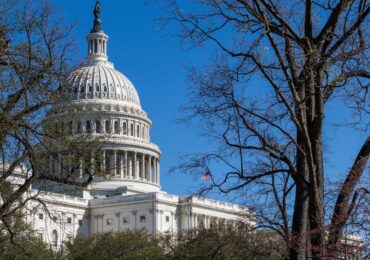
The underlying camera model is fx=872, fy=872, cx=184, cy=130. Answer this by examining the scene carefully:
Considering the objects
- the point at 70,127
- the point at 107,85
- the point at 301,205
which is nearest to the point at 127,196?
the point at 107,85

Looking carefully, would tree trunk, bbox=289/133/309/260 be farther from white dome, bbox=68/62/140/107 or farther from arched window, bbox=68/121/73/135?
white dome, bbox=68/62/140/107

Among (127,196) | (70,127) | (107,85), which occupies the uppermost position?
(107,85)

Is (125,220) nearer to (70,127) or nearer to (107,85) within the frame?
(107,85)

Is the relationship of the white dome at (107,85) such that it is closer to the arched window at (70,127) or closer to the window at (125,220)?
the window at (125,220)

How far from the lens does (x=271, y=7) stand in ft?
65.4

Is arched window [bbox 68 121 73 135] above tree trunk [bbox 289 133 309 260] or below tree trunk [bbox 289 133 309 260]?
above

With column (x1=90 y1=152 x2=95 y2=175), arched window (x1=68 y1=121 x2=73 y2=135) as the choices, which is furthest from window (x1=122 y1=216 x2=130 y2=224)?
A: column (x1=90 y1=152 x2=95 y2=175)

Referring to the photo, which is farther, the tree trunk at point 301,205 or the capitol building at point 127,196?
the capitol building at point 127,196

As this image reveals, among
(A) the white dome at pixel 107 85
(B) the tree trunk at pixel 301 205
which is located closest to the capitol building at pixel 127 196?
(A) the white dome at pixel 107 85

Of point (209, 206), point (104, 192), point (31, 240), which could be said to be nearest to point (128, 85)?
point (104, 192)

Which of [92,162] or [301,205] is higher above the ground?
[92,162]

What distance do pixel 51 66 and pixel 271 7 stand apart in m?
8.64

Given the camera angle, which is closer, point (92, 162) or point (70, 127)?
point (92, 162)

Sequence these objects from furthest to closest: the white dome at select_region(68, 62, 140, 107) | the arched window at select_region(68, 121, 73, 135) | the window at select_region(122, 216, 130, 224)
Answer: the white dome at select_region(68, 62, 140, 107) → the window at select_region(122, 216, 130, 224) → the arched window at select_region(68, 121, 73, 135)
